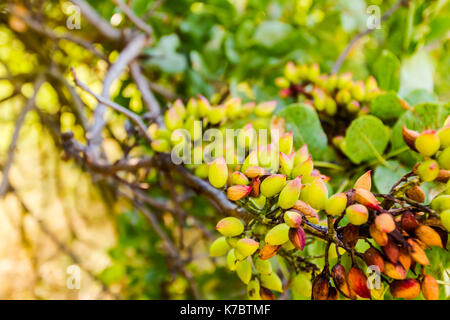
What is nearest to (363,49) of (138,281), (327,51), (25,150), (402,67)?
(327,51)

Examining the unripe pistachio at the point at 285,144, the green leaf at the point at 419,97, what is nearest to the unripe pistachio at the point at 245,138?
the unripe pistachio at the point at 285,144

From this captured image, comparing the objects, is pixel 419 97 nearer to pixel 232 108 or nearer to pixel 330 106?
pixel 330 106

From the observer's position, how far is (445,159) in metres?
0.36

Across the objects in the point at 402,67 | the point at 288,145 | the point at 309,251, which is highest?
the point at 402,67

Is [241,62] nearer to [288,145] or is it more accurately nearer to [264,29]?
[264,29]

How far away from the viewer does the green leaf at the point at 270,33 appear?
84cm

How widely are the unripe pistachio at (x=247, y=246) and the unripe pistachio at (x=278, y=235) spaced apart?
2 cm

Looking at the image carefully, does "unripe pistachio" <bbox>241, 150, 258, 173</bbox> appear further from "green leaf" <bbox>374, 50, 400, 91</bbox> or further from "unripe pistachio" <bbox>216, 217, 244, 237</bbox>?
"green leaf" <bbox>374, 50, 400, 91</bbox>

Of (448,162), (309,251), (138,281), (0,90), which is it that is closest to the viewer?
(448,162)

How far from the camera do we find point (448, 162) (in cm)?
35

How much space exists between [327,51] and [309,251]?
0.64 m

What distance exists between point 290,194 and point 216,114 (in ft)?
0.80

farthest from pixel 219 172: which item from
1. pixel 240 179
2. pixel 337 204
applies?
pixel 337 204

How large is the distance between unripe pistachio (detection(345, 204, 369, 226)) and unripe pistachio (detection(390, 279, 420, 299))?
71 mm
